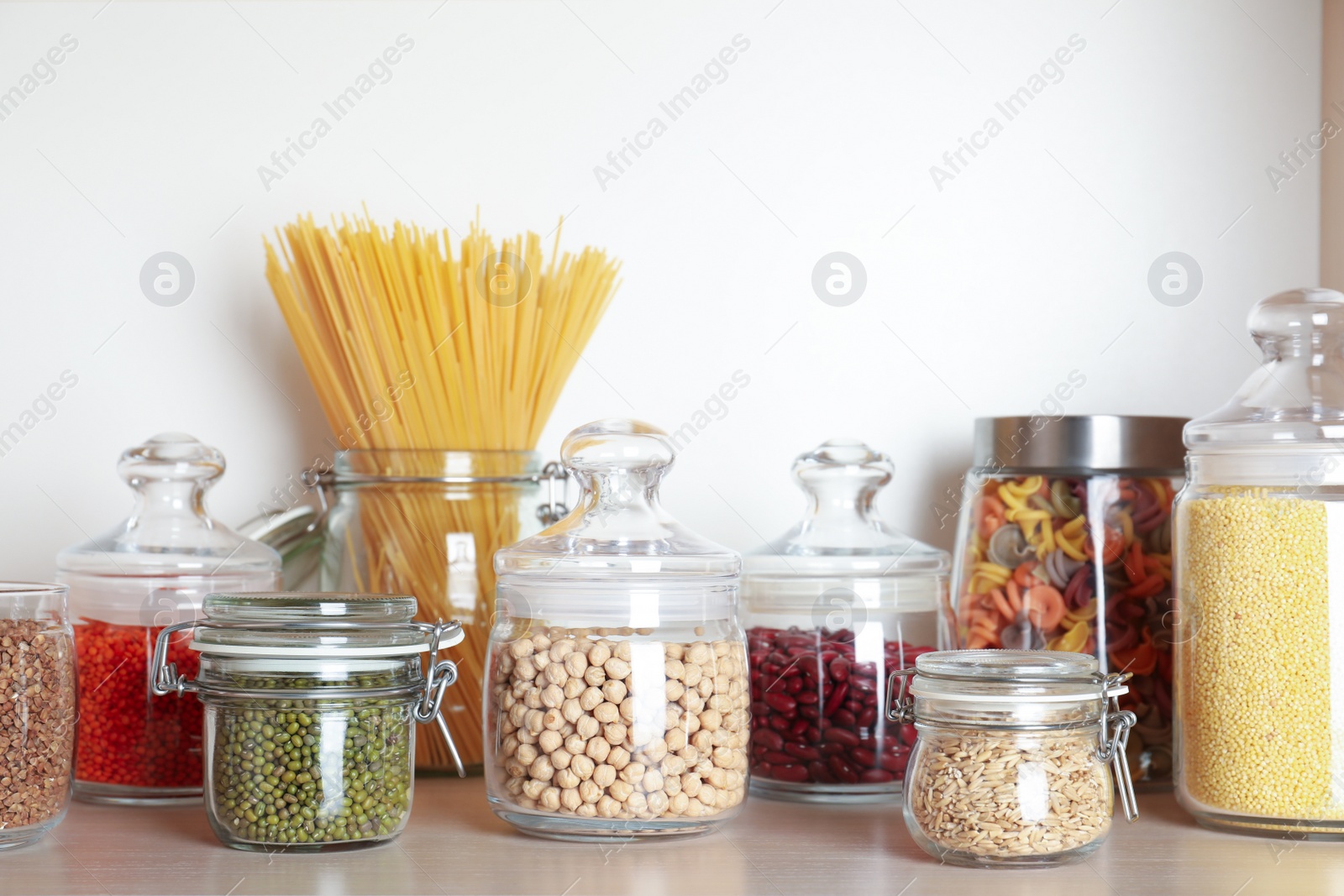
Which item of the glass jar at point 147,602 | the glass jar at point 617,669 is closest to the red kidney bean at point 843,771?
the glass jar at point 617,669

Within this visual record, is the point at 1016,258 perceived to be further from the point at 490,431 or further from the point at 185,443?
the point at 185,443

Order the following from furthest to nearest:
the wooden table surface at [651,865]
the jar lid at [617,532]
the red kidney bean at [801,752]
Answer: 1. the red kidney bean at [801,752]
2. the jar lid at [617,532]
3. the wooden table surface at [651,865]

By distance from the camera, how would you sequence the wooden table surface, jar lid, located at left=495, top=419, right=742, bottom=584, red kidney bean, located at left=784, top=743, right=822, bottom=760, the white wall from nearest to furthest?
the wooden table surface → jar lid, located at left=495, top=419, right=742, bottom=584 → red kidney bean, located at left=784, top=743, right=822, bottom=760 → the white wall

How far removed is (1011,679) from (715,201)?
0.53 meters

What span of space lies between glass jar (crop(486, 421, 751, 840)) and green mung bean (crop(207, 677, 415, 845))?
0.24 feet

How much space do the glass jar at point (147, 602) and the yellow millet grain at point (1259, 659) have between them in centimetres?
63

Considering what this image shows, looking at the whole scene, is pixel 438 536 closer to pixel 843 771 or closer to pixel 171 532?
pixel 171 532

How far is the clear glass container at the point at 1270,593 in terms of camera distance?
71 centimetres

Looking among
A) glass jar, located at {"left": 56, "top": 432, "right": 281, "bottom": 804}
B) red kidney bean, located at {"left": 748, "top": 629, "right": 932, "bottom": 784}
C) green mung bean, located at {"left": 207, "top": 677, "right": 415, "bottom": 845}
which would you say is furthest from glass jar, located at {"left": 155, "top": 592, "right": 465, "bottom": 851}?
red kidney bean, located at {"left": 748, "top": 629, "right": 932, "bottom": 784}

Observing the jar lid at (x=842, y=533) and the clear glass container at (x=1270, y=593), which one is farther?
the jar lid at (x=842, y=533)

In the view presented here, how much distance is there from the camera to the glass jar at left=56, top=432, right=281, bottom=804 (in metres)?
0.80

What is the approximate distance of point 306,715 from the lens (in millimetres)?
672

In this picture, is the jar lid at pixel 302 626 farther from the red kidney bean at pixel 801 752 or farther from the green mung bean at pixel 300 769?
the red kidney bean at pixel 801 752

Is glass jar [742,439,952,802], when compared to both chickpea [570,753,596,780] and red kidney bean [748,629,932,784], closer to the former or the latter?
red kidney bean [748,629,932,784]
